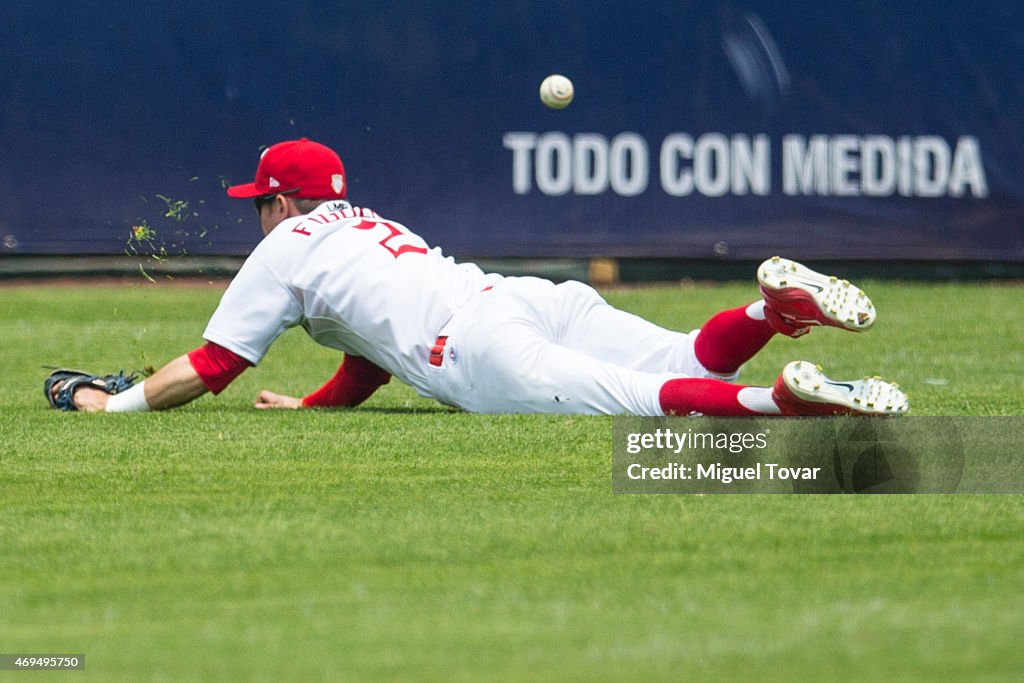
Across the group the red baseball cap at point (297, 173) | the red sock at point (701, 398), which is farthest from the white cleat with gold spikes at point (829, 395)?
the red baseball cap at point (297, 173)

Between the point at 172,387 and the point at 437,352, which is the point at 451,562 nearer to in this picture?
the point at 437,352

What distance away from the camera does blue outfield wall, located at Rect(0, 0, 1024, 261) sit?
39.3 ft

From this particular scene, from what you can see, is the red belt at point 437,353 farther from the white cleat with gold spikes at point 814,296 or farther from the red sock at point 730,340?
the white cleat with gold spikes at point 814,296

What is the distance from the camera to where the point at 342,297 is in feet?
19.3

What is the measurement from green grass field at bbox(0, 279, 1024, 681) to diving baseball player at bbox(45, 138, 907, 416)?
161mm

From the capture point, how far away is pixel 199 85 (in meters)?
12.1

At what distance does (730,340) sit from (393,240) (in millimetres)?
1359

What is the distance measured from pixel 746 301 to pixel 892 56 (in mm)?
2756

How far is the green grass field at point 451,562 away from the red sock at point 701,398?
9.8 inches

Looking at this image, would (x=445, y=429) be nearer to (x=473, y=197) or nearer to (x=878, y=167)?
(x=473, y=197)

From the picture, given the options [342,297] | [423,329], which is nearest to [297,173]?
[342,297]

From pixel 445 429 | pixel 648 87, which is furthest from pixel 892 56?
pixel 445 429

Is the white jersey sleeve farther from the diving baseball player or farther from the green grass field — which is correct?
the green grass field

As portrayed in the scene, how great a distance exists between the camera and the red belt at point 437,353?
5844 millimetres
